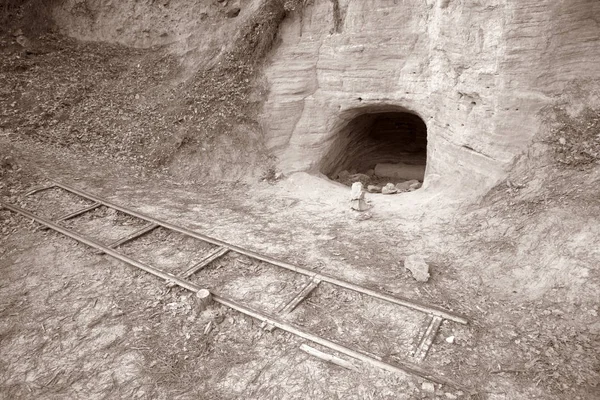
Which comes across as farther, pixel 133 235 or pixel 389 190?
pixel 389 190

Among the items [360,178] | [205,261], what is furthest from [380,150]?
[205,261]

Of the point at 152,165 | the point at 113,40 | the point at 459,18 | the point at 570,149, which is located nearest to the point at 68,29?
the point at 113,40

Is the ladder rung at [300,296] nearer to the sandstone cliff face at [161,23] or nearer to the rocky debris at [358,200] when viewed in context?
the rocky debris at [358,200]

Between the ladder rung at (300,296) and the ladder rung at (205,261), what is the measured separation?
1.82 meters

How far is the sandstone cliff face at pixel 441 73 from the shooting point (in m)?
7.87

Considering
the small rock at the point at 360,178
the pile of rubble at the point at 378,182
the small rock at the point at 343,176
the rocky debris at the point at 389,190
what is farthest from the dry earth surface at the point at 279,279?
the small rock at the point at 360,178

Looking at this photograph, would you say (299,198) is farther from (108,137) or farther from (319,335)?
(108,137)

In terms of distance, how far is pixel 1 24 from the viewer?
1408 centimetres

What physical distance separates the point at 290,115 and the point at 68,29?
9265 mm

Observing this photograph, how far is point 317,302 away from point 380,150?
28.6 feet

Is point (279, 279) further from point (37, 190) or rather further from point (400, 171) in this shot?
point (400, 171)

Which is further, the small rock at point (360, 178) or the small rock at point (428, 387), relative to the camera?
the small rock at point (360, 178)

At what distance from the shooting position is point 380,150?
14477 millimetres

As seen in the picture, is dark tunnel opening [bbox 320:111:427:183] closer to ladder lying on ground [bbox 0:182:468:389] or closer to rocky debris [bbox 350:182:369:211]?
rocky debris [bbox 350:182:369:211]
